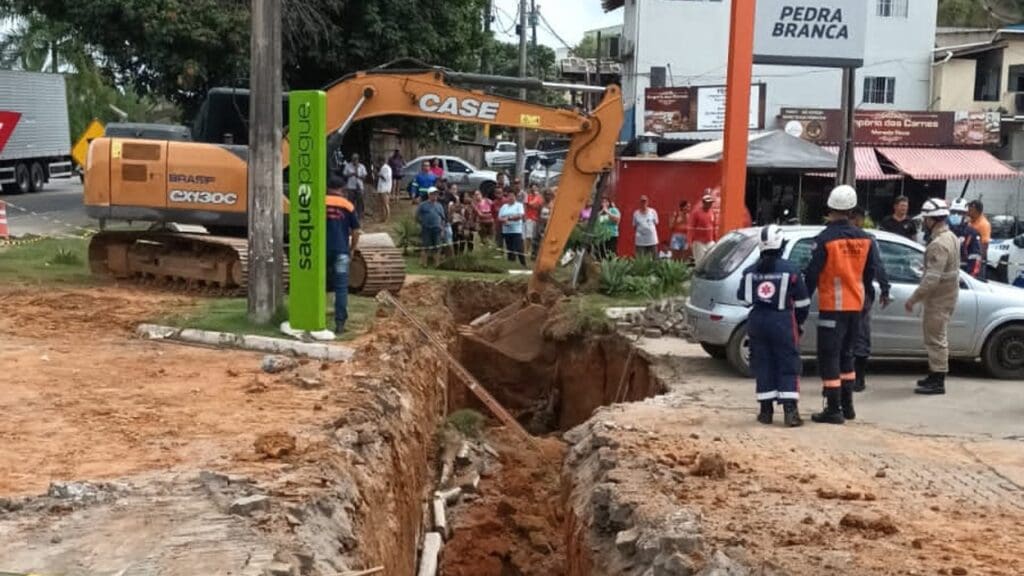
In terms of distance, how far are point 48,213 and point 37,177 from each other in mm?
8028

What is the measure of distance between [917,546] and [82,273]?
14.9 metres

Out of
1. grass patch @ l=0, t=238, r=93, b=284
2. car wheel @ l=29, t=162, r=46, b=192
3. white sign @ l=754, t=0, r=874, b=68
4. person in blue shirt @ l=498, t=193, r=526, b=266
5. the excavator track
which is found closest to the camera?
the excavator track

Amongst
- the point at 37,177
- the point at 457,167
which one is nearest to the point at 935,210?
the point at 457,167

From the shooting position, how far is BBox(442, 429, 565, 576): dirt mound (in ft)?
36.6

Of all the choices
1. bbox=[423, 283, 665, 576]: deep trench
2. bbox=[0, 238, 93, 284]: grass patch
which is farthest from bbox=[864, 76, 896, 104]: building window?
bbox=[423, 283, 665, 576]: deep trench

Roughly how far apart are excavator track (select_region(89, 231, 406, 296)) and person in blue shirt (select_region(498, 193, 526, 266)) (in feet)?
19.8

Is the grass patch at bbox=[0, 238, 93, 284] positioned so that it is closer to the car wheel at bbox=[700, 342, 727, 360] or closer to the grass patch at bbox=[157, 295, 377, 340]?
the grass patch at bbox=[157, 295, 377, 340]

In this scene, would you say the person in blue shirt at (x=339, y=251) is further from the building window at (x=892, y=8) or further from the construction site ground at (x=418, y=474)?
the building window at (x=892, y=8)

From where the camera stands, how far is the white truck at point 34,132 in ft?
115

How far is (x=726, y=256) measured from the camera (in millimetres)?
13367

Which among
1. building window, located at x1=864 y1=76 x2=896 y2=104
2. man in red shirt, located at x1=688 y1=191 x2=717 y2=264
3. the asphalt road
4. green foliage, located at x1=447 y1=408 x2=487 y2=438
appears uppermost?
building window, located at x1=864 y1=76 x2=896 y2=104

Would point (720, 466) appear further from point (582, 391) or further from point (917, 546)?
point (582, 391)

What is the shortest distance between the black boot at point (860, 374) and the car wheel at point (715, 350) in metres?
1.59

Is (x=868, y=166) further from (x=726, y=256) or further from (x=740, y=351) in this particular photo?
(x=740, y=351)
